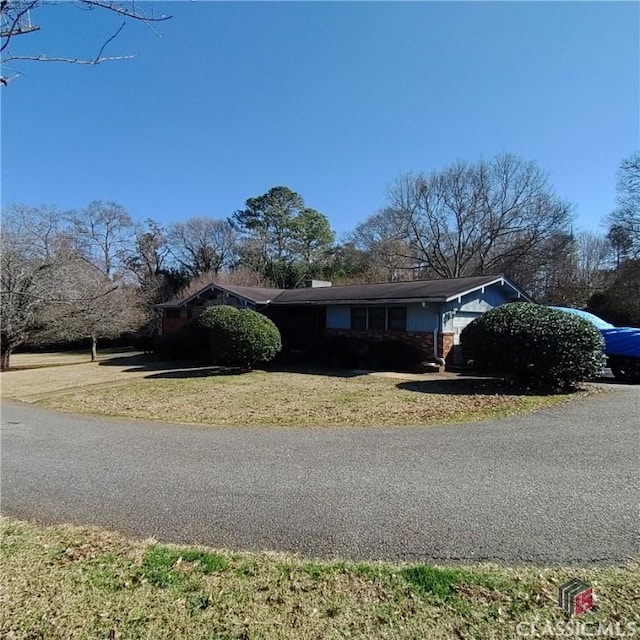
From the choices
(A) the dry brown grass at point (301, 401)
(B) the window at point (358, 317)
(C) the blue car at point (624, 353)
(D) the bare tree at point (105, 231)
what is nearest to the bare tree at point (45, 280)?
(A) the dry brown grass at point (301, 401)

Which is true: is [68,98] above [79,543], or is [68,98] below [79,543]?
above

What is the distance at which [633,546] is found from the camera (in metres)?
3.18

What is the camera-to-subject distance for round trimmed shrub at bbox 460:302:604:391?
9.82m

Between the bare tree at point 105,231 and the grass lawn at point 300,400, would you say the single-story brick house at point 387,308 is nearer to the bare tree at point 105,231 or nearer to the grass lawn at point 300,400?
the grass lawn at point 300,400

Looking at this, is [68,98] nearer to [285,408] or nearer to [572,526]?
[572,526]

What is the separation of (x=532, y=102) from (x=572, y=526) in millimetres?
Result: 11603

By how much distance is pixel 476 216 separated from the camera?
3453 cm

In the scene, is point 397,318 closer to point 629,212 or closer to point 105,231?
point 629,212

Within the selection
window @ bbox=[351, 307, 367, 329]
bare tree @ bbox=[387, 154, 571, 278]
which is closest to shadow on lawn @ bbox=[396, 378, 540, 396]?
window @ bbox=[351, 307, 367, 329]

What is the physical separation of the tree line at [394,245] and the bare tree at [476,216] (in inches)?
3.3

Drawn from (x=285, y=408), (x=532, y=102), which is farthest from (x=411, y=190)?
(x=285, y=408)

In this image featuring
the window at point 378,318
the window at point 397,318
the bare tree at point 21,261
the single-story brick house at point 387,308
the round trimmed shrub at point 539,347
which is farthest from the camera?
the window at point 378,318

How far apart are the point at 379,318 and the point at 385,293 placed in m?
1.10

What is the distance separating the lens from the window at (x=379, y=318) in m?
16.7
